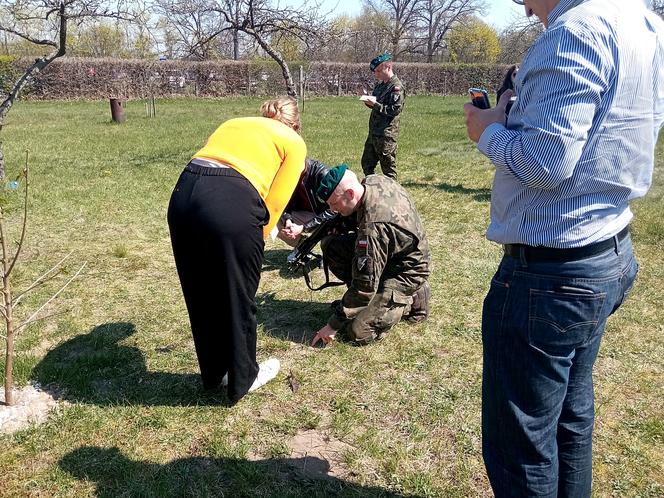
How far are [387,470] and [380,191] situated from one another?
1.54 meters

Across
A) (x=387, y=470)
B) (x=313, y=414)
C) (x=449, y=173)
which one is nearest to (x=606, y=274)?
(x=387, y=470)

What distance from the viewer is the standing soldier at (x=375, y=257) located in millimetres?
3205

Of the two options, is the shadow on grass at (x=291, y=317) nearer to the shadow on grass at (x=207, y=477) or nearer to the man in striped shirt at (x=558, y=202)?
the shadow on grass at (x=207, y=477)

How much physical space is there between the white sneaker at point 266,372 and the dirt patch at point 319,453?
0.42m

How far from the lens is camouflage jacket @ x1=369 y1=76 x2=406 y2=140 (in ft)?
24.3

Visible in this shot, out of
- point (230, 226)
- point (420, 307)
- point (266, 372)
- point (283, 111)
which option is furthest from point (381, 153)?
point (230, 226)

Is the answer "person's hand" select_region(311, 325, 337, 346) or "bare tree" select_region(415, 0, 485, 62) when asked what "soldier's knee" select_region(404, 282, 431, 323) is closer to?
"person's hand" select_region(311, 325, 337, 346)

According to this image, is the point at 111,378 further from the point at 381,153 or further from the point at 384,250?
the point at 381,153

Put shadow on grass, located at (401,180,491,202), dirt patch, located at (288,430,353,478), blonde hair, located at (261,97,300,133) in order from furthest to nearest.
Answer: shadow on grass, located at (401,180,491,202), blonde hair, located at (261,97,300,133), dirt patch, located at (288,430,353,478)

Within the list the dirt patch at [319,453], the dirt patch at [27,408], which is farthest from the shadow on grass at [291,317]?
the dirt patch at [27,408]

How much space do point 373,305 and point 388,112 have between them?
14.8 ft

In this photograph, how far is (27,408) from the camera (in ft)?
9.23

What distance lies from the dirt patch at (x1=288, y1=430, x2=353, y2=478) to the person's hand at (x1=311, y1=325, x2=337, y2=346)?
2.65 ft

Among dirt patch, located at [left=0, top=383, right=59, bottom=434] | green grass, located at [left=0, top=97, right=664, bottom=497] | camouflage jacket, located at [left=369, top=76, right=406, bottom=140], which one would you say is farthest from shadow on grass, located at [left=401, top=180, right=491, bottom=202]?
dirt patch, located at [left=0, top=383, right=59, bottom=434]
